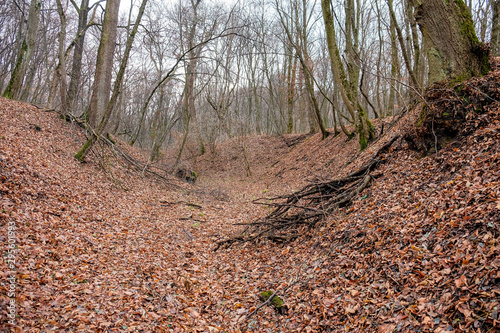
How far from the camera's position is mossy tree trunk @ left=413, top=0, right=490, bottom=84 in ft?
18.6

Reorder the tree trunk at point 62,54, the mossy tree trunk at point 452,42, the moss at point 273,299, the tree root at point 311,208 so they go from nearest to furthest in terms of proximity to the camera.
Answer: the moss at point 273,299
the mossy tree trunk at point 452,42
the tree root at point 311,208
the tree trunk at point 62,54

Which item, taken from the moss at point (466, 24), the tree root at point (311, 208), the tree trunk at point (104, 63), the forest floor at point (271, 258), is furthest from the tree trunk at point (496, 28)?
the tree trunk at point (104, 63)

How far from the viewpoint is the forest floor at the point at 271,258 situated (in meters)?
3.03

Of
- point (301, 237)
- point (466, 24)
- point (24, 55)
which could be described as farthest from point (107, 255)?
point (24, 55)

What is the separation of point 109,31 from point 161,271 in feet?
32.2

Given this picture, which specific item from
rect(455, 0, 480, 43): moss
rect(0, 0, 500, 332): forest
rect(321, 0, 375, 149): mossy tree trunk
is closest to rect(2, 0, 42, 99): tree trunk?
rect(0, 0, 500, 332): forest

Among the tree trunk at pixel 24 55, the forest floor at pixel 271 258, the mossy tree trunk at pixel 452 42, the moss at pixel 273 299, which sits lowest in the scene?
the moss at pixel 273 299

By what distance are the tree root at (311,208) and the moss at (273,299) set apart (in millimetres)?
1878

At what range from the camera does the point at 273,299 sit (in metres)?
4.20

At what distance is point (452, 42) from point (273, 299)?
612cm

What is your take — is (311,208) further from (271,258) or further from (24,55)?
(24,55)

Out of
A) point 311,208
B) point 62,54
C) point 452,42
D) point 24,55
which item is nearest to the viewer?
point 452,42

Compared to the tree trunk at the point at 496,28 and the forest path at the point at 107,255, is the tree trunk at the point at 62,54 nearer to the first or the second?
the forest path at the point at 107,255

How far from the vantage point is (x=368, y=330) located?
2.95 meters
